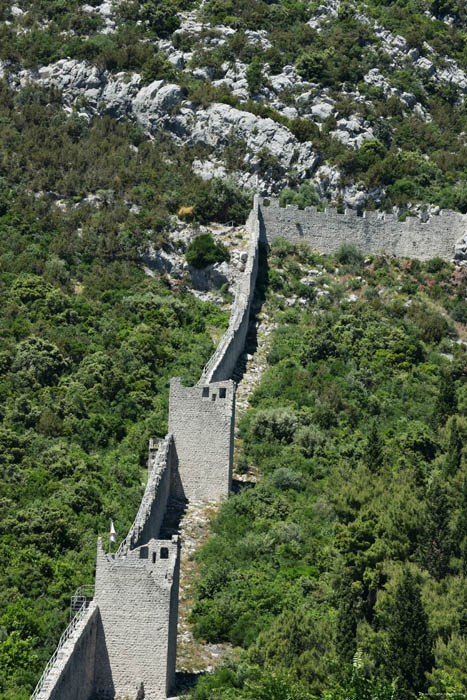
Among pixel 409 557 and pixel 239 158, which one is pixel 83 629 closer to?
pixel 409 557

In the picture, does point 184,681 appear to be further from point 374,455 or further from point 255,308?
point 255,308

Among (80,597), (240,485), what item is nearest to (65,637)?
(80,597)

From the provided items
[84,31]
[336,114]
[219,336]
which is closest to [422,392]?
[219,336]

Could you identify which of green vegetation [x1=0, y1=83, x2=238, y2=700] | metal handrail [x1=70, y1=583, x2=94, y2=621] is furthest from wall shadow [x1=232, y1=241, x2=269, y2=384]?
metal handrail [x1=70, y1=583, x2=94, y2=621]

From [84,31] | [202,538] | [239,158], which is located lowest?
[202,538]

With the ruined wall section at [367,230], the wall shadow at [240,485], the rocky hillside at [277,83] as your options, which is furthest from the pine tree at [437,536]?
the rocky hillside at [277,83]

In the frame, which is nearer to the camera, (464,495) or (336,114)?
(464,495)

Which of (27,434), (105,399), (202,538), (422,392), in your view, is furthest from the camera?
(422,392)
